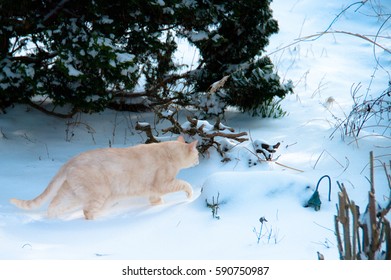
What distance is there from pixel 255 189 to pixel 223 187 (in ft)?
0.83

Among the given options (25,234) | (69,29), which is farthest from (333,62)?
(25,234)

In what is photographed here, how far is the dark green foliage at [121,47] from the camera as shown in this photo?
4.77 meters

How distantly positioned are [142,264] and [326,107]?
4.26m

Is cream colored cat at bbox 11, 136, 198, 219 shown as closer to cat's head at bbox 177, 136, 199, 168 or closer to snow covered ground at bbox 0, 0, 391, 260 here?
cat's head at bbox 177, 136, 199, 168

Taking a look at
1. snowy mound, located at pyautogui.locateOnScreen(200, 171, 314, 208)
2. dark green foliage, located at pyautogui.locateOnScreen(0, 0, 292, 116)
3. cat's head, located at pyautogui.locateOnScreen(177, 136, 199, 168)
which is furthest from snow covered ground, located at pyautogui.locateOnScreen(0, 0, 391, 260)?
dark green foliage, located at pyautogui.locateOnScreen(0, 0, 292, 116)

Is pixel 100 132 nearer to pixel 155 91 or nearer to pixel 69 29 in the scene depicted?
pixel 155 91

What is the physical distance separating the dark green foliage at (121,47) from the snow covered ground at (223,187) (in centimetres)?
49

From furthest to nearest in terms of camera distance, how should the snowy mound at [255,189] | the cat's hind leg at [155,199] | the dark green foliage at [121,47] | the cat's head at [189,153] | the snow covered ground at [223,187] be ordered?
the dark green foliage at [121,47]
the cat's head at [189,153]
the cat's hind leg at [155,199]
the snowy mound at [255,189]
the snow covered ground at [223,187]

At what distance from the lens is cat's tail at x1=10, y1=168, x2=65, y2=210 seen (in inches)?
150

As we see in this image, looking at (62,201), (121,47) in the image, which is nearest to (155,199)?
(62,201)

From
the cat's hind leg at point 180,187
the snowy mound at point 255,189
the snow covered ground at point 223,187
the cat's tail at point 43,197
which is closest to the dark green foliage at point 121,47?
the snow covered ground at point 223,187

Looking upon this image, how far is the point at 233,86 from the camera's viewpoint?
557 centimetres

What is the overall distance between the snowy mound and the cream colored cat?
1.25 feet

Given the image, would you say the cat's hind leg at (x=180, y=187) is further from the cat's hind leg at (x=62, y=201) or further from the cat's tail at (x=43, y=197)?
the cat's tail at (x=43, y=197)
